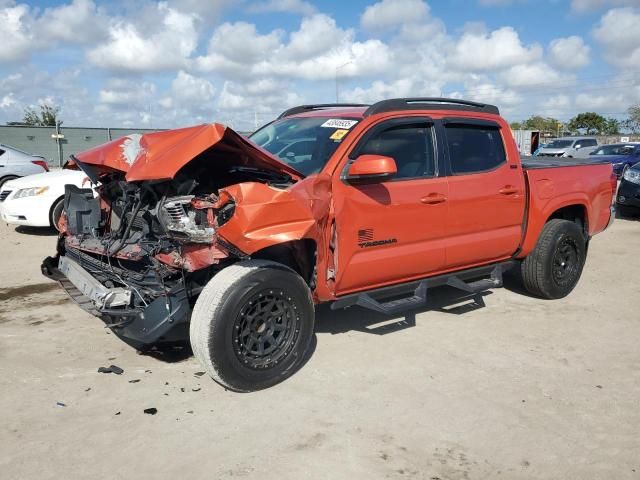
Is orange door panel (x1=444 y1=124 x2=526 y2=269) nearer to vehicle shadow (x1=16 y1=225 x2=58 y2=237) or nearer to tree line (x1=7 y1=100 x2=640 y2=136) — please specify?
vehicle shadow (x1=16 y1=225 x2=58 y2=237)

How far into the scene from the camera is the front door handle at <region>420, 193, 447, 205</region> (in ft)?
14.7


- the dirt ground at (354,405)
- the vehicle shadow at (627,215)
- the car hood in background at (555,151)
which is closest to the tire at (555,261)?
the dirt ground at (354,405)

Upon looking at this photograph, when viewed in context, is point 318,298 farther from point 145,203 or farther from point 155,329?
point 145,203

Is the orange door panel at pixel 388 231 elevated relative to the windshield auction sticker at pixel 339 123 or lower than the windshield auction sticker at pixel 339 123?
lower

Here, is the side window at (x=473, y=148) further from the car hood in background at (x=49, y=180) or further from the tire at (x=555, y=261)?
the car hood in background at (x=49, y=180)

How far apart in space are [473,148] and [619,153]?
21.6 m

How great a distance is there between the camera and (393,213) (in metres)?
4.29

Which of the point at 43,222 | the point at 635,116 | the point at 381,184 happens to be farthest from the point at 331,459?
the point at 635,116

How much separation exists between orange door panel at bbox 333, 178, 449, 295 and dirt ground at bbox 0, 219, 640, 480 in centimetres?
65

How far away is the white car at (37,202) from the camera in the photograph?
8727mm

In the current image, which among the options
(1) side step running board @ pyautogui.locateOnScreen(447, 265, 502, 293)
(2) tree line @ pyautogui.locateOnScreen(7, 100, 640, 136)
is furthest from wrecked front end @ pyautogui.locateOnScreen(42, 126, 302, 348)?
(2) tree line @ pyautogui.locateOnScreen(7, 100, 640, 136)

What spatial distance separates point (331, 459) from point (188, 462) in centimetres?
76

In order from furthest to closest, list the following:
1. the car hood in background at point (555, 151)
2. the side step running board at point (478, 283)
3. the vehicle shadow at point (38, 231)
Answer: the car hood in background at point (555, 151) < the vehicle shadow at point (38, 231) < the side step running board at point (478, 283)

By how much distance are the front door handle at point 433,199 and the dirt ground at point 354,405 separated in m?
1.18
